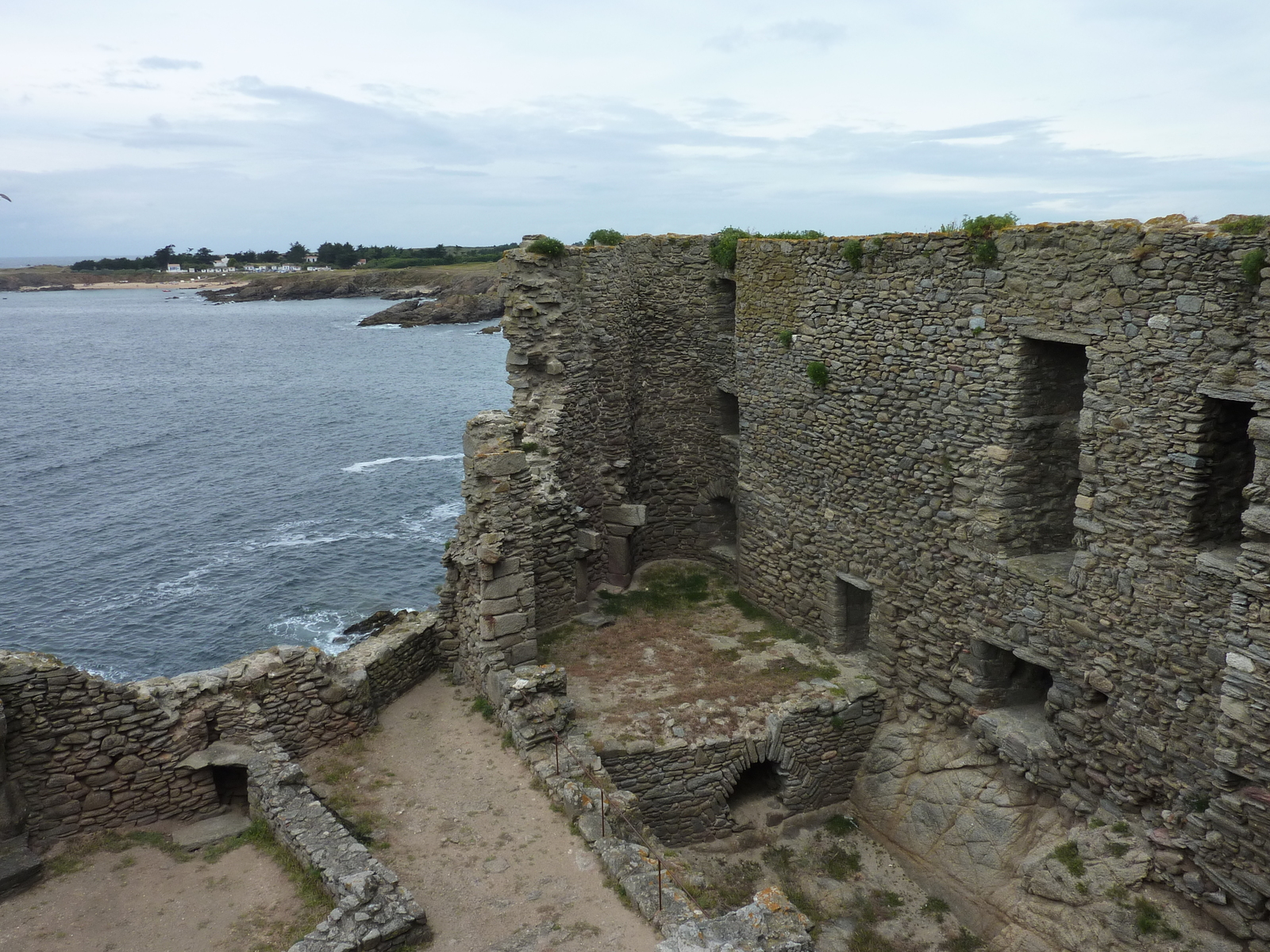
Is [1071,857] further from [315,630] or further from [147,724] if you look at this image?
[315,630]

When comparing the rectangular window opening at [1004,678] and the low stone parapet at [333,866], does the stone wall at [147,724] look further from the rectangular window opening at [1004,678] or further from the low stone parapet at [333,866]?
the rectangular window opening at [1004,678]

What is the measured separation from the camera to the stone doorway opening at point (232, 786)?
1655 centimetres

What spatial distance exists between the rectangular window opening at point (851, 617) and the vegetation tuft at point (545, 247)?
377 inches

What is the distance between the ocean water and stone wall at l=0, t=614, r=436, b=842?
1456cm

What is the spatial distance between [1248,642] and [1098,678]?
8.58 feet

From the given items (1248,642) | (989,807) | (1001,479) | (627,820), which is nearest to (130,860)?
(627,820)

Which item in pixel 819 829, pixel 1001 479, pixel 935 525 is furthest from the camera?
pixel 819 829

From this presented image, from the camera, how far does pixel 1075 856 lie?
1473 centimetres

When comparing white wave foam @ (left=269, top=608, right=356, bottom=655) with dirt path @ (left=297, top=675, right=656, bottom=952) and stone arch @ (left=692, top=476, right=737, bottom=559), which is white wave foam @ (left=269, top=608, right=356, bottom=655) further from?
dirt path @ (left=297, top=675, right=656, bottom=952)

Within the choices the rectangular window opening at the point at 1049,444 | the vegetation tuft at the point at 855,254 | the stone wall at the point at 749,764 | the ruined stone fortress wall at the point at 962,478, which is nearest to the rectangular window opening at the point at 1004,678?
the ruined stone fortress wall at the point at 962,478

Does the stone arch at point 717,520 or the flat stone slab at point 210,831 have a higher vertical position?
the stone arch at point 717,520

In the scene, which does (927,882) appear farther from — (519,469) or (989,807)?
(519,469)

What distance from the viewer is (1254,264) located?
11.9 metres

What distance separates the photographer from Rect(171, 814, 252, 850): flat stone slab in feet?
50.1
